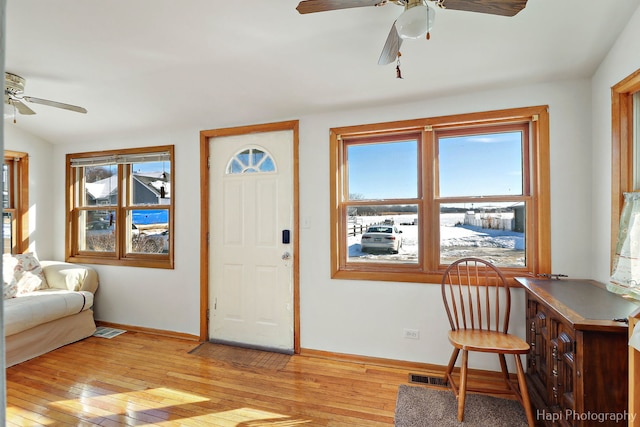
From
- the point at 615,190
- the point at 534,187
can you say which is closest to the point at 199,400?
the point at 534,187

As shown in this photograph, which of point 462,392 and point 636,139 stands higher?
point 636,139

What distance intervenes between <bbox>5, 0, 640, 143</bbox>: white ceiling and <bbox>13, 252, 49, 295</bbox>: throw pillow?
1.76 metres

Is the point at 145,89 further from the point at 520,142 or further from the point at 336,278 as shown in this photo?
the point at 520,142

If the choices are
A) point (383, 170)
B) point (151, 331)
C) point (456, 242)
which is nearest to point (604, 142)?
point (456, 242)

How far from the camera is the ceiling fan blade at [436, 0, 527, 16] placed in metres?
1.36

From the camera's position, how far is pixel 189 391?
2299mm

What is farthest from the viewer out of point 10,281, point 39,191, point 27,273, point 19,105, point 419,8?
point 39,191

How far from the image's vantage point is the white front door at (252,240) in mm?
2977

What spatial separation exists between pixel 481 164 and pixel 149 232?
351 cm

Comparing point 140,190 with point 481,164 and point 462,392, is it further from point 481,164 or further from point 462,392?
point 462,392

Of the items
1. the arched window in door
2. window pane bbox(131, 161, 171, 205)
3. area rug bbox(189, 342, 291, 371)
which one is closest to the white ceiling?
the arched window in door

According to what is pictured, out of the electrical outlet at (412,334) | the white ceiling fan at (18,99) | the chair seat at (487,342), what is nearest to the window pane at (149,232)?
the white ceiling fan at (18,99)

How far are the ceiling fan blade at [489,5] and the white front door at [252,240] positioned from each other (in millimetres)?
1789

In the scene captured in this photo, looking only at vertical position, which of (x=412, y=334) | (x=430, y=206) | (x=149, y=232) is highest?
(x=430, y=206)
